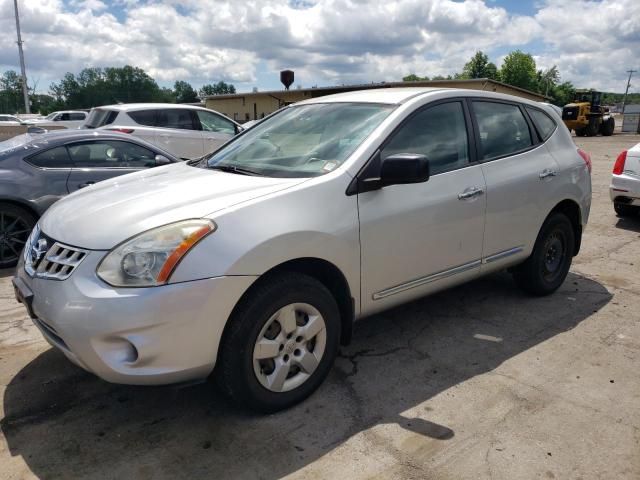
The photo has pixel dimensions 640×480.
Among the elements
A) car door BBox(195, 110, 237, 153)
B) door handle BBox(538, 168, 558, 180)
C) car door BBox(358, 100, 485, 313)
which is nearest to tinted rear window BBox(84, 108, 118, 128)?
car door BBox(195, 110, 237, 153)

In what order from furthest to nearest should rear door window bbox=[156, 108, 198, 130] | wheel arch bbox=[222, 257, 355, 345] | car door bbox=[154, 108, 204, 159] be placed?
1. rear door window bbox=[156, 108, 198, 130]
2. car door bbox=[154, 108, 204, 159]
3. wheel arch bbox=[222, 257, 355, 345]

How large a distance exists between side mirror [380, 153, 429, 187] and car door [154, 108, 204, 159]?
814 cm

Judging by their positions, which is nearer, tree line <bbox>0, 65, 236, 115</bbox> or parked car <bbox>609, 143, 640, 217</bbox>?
parked car <bbox>609, 143, 640, 217</bbox>

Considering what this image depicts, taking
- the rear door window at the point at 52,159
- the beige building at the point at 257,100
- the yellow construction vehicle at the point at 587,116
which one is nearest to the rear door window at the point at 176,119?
the rear door window at the point at 52,159

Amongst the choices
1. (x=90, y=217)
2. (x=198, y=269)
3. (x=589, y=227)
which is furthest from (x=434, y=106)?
(x=589, y=227)

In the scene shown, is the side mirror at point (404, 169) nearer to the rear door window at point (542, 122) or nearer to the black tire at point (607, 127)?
the rear door window at point (542, 122)

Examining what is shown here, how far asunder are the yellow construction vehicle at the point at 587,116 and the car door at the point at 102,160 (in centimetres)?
2962

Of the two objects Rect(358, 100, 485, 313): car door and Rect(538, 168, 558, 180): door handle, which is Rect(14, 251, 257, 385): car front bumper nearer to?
Rect(358, 100, 485, 313): car door

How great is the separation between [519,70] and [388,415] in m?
99.9

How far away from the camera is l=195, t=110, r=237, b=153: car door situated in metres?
10.8

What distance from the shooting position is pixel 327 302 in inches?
118

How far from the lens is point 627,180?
7.41m

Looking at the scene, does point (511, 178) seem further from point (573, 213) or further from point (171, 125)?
point (171, 125)

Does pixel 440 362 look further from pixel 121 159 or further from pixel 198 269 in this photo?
pixel 121 159
